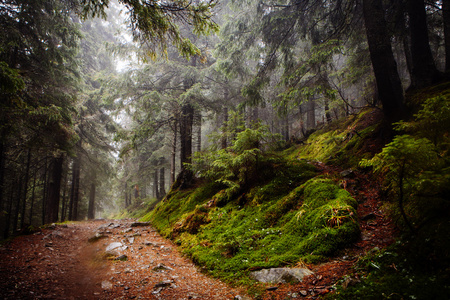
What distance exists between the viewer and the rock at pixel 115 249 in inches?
211

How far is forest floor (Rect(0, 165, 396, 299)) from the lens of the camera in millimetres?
2855

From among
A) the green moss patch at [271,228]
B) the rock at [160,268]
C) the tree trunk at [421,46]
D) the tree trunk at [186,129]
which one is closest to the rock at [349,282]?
the green moss patch at [271,228]

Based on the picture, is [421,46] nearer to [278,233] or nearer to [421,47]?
[421,47]

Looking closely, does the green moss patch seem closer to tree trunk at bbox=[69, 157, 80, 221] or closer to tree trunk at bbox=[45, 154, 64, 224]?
tree trunk at bbox=[45, 154, 64, 224]

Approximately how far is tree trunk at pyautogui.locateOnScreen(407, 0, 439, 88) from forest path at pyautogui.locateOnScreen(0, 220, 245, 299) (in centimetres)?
826

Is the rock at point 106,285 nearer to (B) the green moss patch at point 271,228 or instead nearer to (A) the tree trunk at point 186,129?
(B) the green moss patch at point 271,228

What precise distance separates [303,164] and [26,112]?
10.8 meters

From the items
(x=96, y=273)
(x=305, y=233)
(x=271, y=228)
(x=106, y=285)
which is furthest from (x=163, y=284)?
(x=305, y=233)

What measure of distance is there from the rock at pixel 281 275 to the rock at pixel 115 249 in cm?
411

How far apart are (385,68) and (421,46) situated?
2130 mm

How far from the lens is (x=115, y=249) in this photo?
558 cm

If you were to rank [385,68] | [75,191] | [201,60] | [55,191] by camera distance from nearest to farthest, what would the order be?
[385,68] < [201,60] < [55,191] < [75,191]

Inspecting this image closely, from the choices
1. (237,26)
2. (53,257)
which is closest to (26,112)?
(53,257)

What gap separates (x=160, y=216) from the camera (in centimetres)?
925
